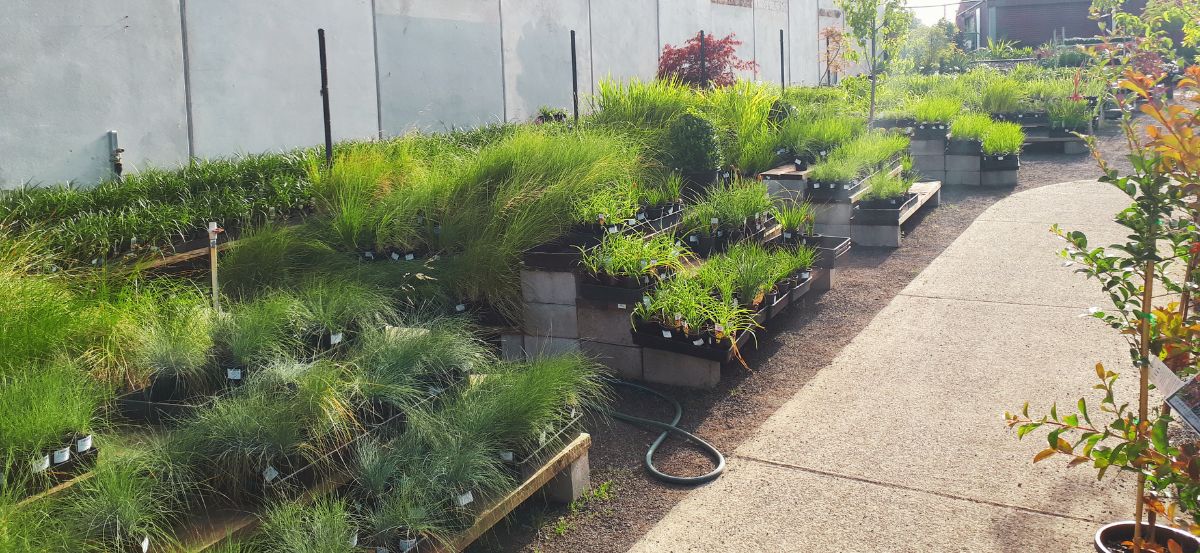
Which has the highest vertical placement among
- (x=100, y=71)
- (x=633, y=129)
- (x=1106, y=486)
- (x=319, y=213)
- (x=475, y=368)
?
(x=100, y=71)

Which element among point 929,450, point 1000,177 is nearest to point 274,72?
point 929,450

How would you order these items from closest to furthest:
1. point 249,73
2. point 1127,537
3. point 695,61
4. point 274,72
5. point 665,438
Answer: point 1127,537 → point 665,438 → point 249,73 → point 274,72 → point 695,61

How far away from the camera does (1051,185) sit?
41.1 ft

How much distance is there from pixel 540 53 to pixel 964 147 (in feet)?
18.7

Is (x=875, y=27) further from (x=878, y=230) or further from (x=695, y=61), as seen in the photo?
(x=878, y=230)

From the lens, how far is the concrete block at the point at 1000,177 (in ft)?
40.8

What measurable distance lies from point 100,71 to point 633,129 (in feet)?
14.0

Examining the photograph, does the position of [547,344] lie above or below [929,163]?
below

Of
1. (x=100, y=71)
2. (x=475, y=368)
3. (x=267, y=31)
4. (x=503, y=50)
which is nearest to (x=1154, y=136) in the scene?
(x=475, y=368)

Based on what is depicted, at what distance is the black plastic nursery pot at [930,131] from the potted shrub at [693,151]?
5.93 metres

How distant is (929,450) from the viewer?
470cm

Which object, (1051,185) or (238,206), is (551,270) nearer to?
(238,206)

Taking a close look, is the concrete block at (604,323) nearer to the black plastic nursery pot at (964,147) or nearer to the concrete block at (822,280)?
the concrete block at (822,280)

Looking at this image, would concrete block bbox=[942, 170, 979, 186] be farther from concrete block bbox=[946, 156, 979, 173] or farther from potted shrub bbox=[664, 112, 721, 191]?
potted shrub bbox=[664, 112, 721, 191]
